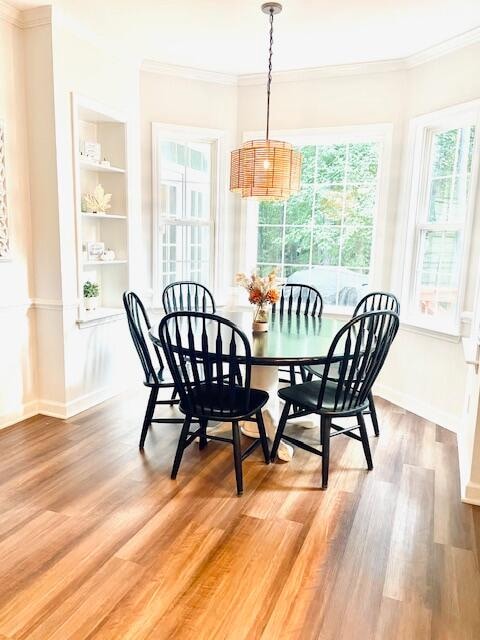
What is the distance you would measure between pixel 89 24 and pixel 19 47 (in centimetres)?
51

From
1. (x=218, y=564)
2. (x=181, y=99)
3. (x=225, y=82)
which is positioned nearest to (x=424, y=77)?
(x=225, y=82)

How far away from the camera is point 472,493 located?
2490 mm

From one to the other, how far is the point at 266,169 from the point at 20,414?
251cm

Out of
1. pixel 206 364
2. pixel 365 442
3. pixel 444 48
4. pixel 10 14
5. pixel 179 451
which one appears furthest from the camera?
pixel 444 48

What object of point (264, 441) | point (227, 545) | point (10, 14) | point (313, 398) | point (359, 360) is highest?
point (10, 14)

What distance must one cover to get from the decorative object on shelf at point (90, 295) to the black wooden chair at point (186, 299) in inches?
22.5

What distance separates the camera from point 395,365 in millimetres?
4062

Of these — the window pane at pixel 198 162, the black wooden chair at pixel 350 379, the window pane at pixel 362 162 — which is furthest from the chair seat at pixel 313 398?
the window pane at pixel 198 162

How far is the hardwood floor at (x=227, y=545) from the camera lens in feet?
5.53

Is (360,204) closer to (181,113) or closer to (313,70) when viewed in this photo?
(313,70)

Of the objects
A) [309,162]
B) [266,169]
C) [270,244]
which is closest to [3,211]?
[266,169]

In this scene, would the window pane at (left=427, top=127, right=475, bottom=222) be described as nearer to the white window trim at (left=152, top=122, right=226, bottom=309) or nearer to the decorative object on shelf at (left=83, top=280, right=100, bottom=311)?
the white window trim at (left=152, top=122, right=226, bottom=309)

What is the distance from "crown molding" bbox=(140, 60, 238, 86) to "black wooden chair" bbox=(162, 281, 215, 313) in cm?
196

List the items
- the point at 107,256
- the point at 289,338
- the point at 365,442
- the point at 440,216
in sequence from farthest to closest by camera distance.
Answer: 1. the point at 107,256
2. the point at 440,216
3. the point at 289,338
4. the point at 365,442
